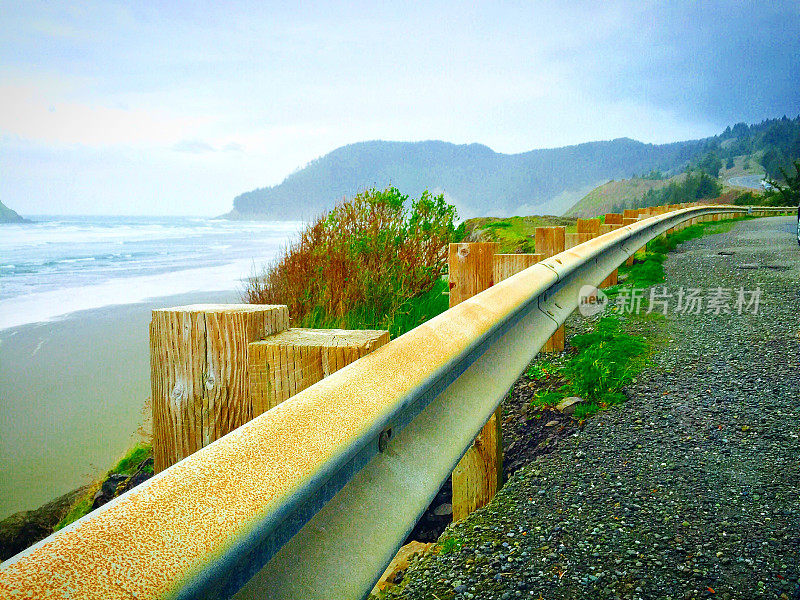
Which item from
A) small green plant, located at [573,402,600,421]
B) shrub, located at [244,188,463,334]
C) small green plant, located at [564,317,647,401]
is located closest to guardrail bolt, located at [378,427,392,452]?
small green plant, located at [573,402,600,421]

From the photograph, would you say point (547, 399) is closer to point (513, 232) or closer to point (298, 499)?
point (298, 499)

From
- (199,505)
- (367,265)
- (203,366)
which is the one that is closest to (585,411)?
(203,366)

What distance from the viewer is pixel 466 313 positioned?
1.63 m

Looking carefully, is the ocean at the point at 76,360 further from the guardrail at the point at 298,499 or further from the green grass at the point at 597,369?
the guardrail at the point at 298,499

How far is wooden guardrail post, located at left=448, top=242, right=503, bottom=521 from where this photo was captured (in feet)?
9.48

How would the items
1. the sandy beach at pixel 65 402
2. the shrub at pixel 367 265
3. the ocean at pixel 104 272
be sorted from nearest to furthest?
the sandy beach at pixel 65 402
the shrub at pixel 367 265
the ocean at pixel 104 272

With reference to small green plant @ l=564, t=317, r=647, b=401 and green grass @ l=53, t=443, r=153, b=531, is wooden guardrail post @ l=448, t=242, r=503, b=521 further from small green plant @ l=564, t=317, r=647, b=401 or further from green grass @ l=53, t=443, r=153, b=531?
green grass @ l=53, t=443, r=153, b=531

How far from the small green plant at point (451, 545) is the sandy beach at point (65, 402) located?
17.6ft

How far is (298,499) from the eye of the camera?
713 mm

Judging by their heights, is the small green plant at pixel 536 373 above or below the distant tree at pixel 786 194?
below

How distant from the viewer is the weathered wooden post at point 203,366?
1.55m

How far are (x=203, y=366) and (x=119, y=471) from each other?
573 cm

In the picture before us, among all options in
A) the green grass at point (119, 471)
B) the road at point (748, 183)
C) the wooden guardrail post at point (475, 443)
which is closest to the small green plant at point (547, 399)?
the wooden guardrail post at point (475, 443)

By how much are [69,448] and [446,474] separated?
283 inches
